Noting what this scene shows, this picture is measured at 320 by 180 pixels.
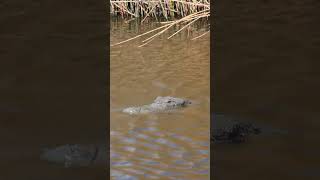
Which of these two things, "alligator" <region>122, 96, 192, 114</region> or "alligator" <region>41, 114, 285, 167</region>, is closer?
"alligator" <region>41, 114, 285, 167</region>

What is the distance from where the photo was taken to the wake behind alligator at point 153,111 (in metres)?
2.78
